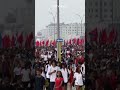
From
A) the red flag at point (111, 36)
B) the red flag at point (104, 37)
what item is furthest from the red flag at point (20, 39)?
the red flag at point (111, 36)

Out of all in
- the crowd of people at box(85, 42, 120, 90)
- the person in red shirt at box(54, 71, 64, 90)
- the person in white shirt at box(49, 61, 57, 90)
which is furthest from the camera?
the person in white shirt at box(49, 61, 57, 90)

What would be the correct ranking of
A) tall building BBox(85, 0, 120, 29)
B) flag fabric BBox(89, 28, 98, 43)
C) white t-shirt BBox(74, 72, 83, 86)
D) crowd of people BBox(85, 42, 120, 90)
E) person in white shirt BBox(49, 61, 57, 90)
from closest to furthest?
tall building BBox(85, 0, 120, 29) < flag fabric BBox(89, 28, 98, 43) < crowd of people BBox(85, 42, 120, 90) < white t-shirt BBox(74, 72, 83, 86) < person in white shirt BBox(49, 61, 57, 90)

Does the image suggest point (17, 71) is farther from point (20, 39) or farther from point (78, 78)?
point (78, 78)

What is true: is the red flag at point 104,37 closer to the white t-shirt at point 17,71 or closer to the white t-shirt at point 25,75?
the white t-shirt at point 25,75

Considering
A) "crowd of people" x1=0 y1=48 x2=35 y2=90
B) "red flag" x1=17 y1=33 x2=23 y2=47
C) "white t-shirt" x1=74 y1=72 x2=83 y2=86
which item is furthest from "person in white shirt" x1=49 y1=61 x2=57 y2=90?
"red flag" x1=17 y1=33 x2=23 y2=47

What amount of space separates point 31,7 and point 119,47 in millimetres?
1816

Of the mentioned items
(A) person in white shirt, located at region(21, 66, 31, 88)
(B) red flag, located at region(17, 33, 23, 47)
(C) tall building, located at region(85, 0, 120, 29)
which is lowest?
(A) person in white shirt, located at region(21, 66, 31, 88)

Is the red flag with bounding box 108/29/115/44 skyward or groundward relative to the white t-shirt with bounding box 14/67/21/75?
skyward

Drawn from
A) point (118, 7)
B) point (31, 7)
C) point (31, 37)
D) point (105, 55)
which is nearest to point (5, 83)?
point (31, 37)

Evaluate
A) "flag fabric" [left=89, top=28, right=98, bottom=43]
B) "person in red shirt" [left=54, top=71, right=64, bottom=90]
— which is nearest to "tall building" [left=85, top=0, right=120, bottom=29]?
"flag fabric" [left=89, top=28, right=98, bottom=43]

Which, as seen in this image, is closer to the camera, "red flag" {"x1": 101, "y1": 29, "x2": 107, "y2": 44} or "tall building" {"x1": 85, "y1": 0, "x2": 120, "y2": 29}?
"tall building" {"x1": 85, "y1": 0, "x2": 120, "y2": 29}

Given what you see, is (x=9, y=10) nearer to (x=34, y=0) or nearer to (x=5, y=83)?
(x=34, y=0)

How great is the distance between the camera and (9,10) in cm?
729

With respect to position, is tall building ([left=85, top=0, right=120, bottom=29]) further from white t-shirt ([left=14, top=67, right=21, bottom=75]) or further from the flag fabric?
white t-shirt ([left=14, top=67, right=21, bottom=75])
